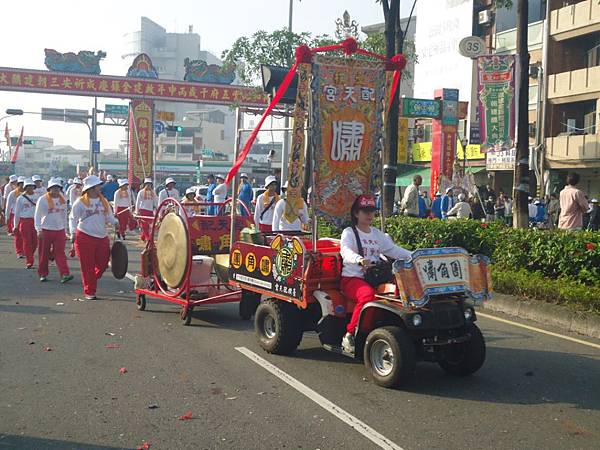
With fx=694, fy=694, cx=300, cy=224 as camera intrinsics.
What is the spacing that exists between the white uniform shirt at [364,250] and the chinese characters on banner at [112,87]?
33.8 meters

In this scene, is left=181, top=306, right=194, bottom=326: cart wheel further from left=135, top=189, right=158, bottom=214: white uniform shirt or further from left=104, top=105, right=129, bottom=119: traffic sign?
left=104, top=105, right=129, bottom=119: traffic sign

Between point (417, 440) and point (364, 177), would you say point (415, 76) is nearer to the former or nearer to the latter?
point (364, 177)

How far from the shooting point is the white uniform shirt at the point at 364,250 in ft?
21.3

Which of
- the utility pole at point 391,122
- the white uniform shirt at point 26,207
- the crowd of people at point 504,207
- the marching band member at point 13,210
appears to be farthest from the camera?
the marching band member at point 13,210

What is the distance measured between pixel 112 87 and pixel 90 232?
32.9m

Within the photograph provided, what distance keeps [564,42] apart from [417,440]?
93.4 feet

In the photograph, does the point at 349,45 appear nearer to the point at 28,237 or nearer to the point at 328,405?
the point at 328,405

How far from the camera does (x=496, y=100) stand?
60.9 ft

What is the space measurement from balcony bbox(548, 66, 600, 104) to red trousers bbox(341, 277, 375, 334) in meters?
24.6

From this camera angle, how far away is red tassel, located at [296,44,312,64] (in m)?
6.64

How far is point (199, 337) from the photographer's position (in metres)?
7.95

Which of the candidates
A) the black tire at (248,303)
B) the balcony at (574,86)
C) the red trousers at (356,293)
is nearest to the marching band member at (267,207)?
the black tire at (248,303)

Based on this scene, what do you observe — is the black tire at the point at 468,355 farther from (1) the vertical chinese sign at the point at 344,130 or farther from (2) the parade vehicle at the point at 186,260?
(2) the parade vehicle at the point at 186,260

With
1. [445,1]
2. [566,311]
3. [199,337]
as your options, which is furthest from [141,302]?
[445,1]
